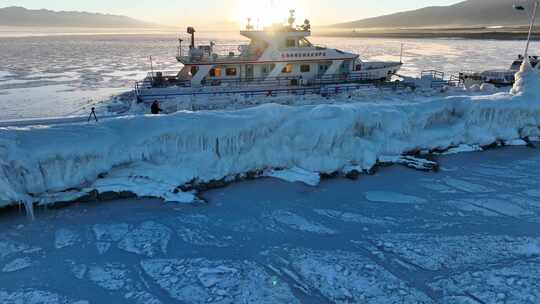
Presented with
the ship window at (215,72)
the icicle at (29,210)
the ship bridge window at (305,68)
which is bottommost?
the icicle at (29,210)

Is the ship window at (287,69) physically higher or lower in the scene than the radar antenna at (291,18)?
lower

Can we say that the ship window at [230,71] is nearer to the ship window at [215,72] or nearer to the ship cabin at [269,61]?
the ship cabin at [269,61]

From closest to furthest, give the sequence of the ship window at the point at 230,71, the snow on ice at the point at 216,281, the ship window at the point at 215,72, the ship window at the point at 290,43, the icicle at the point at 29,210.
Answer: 1. the snow on ice at the point at 216,281
2. the icicle at the point at 29,210
3. the ship window at the point at 215,72
4. the ship window at the point at 230,71
5. the ship window at the point at 290,43

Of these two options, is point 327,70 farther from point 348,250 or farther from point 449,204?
point 348,250

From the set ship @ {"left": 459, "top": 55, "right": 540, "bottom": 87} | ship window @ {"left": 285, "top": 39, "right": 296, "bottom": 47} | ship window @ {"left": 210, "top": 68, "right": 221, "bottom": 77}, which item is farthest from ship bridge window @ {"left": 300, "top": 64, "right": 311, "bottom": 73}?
ship @ {"left": 459, "top": 55, "right": 540, "bottom": 87}

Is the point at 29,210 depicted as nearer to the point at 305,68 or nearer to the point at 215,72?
the point at 215,72

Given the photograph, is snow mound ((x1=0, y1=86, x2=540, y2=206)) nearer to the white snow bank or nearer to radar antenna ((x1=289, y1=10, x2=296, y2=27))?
the white snow bank

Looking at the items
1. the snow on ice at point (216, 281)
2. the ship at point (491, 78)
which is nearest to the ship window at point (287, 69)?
the ship at point (491, 78)
